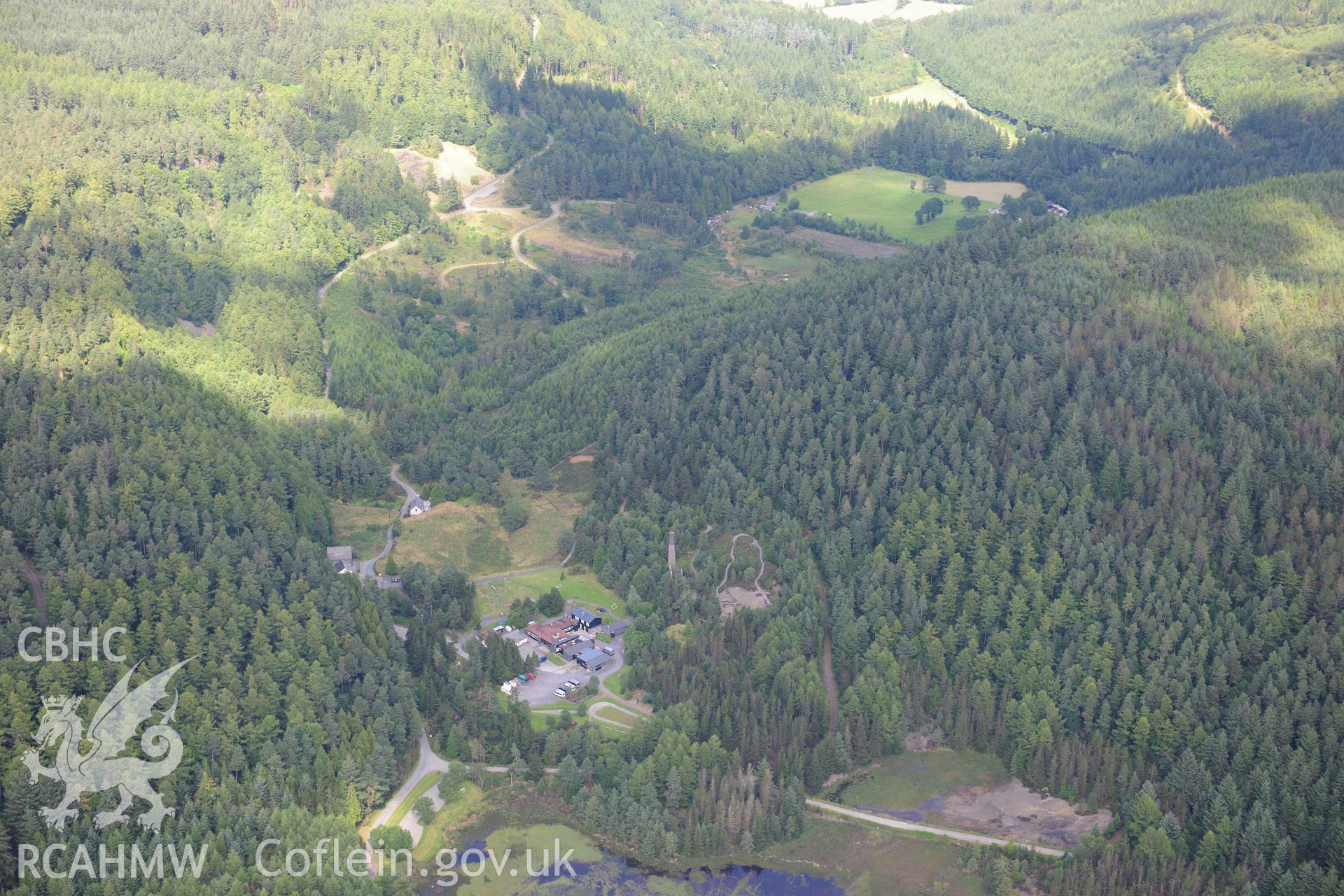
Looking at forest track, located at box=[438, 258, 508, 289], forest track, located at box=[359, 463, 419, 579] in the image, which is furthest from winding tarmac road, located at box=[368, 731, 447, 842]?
forest track, located at box=[438, 258, 508, 289]

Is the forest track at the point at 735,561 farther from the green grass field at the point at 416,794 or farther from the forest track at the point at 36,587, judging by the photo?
the forest track at the point at 36,587

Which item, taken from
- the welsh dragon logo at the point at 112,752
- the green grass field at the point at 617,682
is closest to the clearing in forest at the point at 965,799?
the green grass field at the point at 617,682

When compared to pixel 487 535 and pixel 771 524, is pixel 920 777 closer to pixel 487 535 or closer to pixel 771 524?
pixel 771 524

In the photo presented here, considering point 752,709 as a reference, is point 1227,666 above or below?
above

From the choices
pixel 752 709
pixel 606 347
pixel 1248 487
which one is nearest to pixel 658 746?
pixel 752 709

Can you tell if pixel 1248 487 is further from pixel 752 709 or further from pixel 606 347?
pixel 606 347

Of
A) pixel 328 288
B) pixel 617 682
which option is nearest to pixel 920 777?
pixel 617 682
